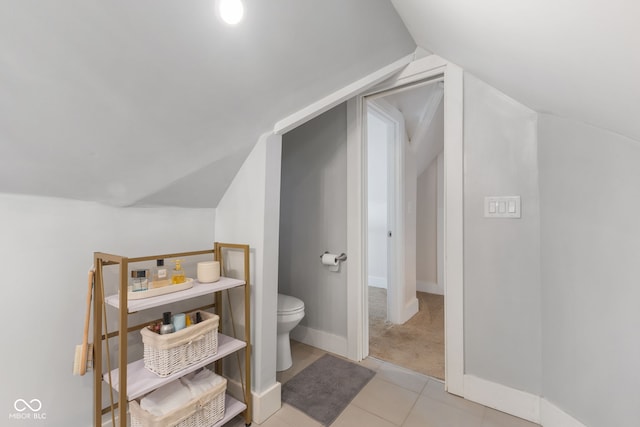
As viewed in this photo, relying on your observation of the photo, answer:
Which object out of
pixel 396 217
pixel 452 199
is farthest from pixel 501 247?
pixel 396 217

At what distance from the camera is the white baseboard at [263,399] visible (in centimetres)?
142

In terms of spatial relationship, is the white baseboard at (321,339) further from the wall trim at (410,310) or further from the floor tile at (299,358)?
the wall trim at (410,310)

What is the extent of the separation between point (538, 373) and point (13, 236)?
7.95 ft

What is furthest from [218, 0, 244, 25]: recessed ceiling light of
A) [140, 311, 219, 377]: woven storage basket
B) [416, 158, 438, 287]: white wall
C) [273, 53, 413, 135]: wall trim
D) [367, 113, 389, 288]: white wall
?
[416, 158, 438, 287]: white wall

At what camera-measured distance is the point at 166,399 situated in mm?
1155

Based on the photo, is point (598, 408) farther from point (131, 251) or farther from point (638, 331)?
point (131, 251)

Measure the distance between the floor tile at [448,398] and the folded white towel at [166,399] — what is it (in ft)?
4.33

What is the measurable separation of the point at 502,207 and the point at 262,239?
1.31 meters

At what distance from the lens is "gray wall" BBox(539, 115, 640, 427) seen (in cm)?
103

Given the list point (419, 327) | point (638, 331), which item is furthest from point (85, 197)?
point (419, 327)

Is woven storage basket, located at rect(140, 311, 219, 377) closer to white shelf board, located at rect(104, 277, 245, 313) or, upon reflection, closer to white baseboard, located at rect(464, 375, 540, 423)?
white shelf board, located at rect(104, 277, 245, 313)

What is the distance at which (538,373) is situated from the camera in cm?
143

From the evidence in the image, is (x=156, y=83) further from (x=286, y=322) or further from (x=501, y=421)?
(x=501, y=421)

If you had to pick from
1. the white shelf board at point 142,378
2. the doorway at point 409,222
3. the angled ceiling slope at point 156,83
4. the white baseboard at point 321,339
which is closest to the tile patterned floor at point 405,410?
the doorway at point 409,222
